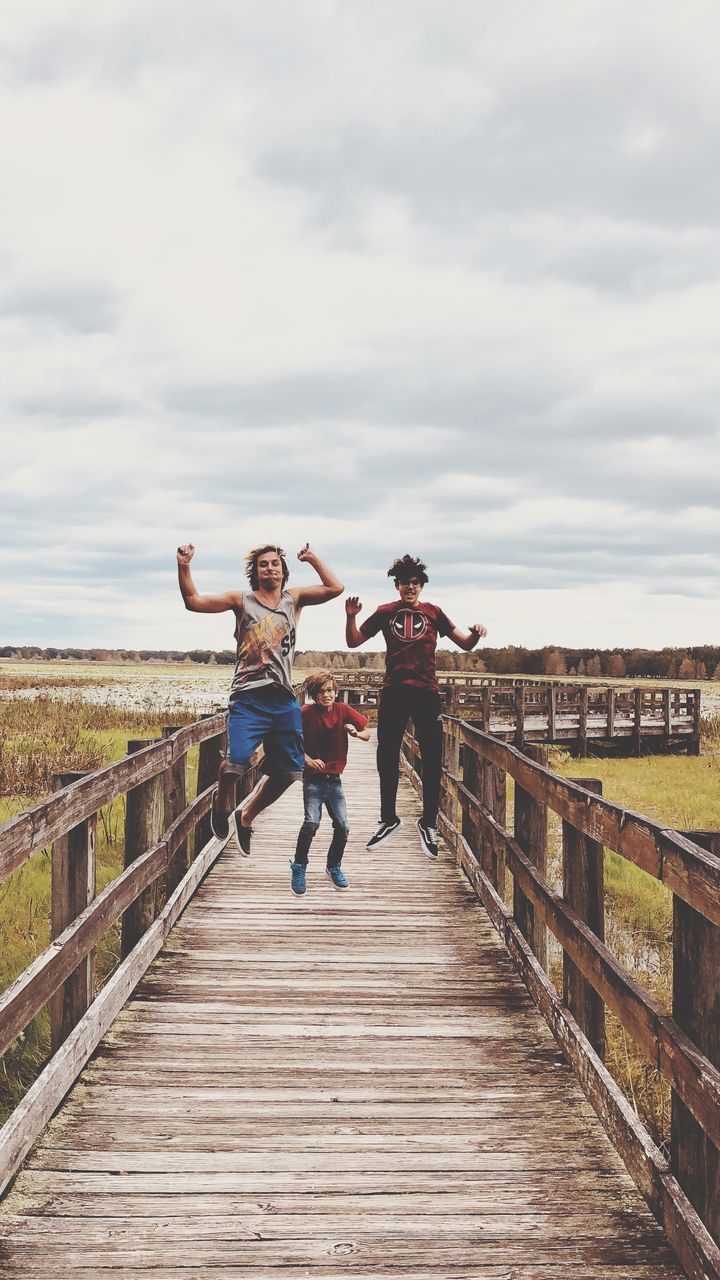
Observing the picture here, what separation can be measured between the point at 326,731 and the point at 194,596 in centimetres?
158

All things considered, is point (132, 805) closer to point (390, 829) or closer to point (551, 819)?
point (390, 829)

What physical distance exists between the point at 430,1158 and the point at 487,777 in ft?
11.7

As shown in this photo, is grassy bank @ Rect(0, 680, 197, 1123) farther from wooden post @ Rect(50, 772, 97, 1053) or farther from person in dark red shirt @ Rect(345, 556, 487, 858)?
person in dark red shirt @ Rect(345, 556, 487, 858)

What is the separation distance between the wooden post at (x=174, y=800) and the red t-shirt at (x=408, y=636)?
56.4 inches

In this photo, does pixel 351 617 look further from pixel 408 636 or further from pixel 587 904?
pixel 587 904

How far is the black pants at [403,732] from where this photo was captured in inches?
237

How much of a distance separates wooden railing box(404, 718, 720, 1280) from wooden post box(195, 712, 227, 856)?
2830mm

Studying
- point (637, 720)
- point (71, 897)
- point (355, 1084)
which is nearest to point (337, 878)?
point (355, 1084)

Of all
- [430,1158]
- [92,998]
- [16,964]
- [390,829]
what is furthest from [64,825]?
[16,964]

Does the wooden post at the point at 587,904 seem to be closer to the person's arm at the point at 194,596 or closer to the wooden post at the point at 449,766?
the person's arm at the point at 194,596

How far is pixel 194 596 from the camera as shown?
4.99 m

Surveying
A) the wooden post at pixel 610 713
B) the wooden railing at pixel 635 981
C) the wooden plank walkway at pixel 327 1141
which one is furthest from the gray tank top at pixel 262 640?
the wooden post at pixel 610 713

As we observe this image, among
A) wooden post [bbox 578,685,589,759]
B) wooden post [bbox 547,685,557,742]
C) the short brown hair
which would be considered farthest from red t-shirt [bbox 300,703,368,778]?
wooden post [bbox 578,685,589,759]

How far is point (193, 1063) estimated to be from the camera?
144 inches
